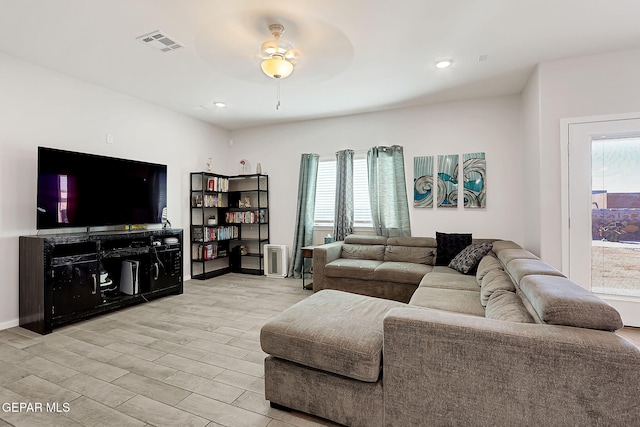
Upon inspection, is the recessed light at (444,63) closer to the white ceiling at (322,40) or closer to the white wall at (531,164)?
the white ceiling at (322,40)

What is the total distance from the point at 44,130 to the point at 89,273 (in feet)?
5.37

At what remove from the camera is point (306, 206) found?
524 cm

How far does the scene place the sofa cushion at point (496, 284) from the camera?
1926mm

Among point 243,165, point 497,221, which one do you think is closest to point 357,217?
point 497,221

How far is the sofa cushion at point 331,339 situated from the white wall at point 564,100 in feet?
7.82

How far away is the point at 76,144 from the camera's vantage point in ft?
11.7

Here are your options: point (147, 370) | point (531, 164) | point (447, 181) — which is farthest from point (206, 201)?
point (531, 164)

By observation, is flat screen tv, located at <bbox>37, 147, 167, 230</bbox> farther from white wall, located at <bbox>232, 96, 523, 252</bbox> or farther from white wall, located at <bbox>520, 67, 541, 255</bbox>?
white wall, located at <bbox>520, 67, 541, 255</bbox>

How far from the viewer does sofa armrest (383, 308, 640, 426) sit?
1110 millimetres

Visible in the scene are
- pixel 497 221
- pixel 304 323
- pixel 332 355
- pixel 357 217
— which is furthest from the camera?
pixel 357 217

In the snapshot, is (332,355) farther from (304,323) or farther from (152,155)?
(152,155)

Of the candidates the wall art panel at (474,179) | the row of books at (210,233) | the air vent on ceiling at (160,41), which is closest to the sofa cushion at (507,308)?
the wall art panel at (474,179)

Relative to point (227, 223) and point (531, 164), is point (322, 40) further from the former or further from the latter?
point (227, 223)

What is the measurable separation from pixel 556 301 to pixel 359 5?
2308 millimetres
